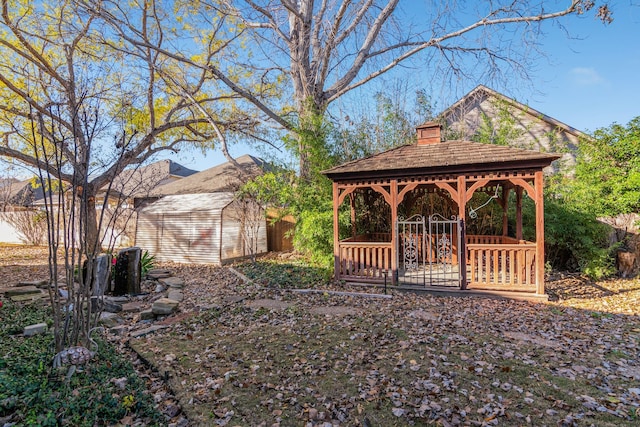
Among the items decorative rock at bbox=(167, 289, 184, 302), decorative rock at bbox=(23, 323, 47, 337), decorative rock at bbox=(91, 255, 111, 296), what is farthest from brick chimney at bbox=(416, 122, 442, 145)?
decorative rock at bbox=(23, 323, 47, 337)

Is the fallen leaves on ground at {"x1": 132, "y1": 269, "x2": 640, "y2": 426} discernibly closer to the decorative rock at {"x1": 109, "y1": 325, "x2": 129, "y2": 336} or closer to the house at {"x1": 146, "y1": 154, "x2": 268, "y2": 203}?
the decorative rock at {"x1": 109, "y1": 325, "x2": 129, "y2": 336}

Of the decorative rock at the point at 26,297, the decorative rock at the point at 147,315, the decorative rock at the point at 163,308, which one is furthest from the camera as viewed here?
the decorative rock at the point at 26,297

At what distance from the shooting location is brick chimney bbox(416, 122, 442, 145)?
9.05 metres

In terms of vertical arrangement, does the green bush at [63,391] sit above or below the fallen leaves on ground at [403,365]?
above

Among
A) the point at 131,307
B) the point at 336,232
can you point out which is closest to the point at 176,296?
the point at 131,307

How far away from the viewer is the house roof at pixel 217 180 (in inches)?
549

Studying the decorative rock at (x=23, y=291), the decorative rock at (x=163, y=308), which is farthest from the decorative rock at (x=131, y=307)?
the decorative rock at (x=23, y=291)

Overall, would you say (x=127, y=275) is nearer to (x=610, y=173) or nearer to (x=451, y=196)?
(x=451, y=196)

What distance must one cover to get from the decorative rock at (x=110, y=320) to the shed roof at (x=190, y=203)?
699cm

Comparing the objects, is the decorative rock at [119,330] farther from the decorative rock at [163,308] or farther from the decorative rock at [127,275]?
the decorative rock at [127,275]

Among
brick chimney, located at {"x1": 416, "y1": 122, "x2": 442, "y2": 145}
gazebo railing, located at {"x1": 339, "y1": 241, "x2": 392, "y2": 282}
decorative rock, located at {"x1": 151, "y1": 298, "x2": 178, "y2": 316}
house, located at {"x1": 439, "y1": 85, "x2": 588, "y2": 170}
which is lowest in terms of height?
decorative rock, located at {"x1": 151, "y1": 298, "x2": 178, "y2": 316}

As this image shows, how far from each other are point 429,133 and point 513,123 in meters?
5.30

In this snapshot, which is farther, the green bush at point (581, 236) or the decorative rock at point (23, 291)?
the green bush at point (581, 236)

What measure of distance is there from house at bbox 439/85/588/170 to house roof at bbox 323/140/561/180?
4391mm
